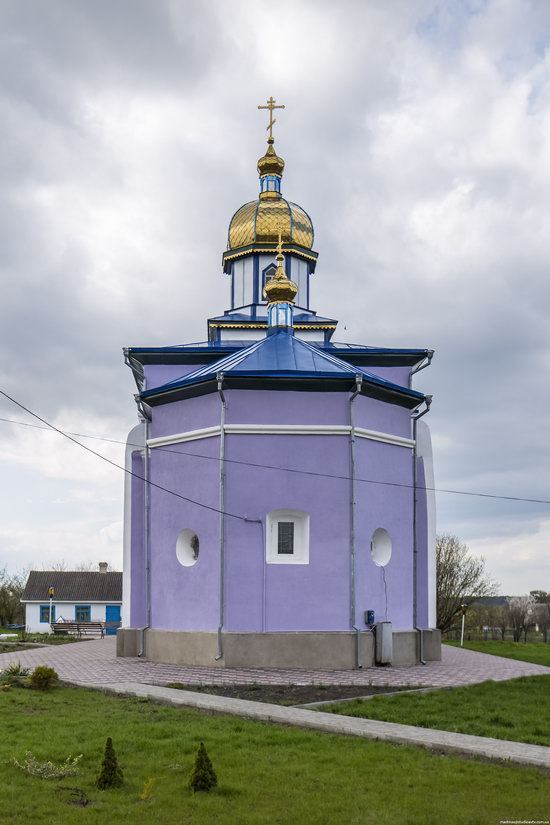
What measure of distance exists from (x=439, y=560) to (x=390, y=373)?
65.2 ft

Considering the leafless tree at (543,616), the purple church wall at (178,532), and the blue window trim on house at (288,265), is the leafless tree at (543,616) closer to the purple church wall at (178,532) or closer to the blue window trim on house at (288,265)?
the blue window trim on house at (288,265)

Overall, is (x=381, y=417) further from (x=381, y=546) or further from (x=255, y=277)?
(x=255, y=277)

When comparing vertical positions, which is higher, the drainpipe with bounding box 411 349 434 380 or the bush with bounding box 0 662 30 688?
the drainpipe with bounding box 411 349 434 380

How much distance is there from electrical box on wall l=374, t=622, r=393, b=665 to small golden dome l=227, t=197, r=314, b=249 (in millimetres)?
12489

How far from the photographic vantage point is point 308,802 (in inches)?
232

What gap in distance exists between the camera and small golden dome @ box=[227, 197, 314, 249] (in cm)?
2398

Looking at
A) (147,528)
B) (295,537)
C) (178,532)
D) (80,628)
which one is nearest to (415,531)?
(295,537)

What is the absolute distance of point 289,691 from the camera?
1137 centimetres

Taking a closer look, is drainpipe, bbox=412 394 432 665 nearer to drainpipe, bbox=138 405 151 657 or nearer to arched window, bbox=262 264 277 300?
drainpipe, bbox=138 405 151 657

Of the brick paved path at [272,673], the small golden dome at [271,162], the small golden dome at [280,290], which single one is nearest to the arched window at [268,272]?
the small golden dome at [271,162]

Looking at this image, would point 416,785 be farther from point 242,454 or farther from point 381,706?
point 242,454

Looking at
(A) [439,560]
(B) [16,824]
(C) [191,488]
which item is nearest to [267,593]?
Result: (C) [191,488]

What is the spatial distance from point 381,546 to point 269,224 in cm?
1147

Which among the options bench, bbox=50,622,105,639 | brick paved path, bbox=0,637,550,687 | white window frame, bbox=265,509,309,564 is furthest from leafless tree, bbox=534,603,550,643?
white window frame, bbox=265,509,309,564
